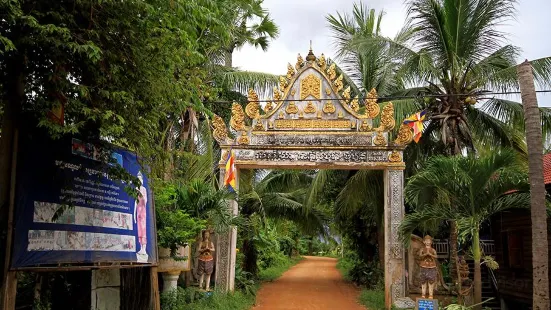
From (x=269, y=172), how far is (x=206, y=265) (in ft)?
28.3

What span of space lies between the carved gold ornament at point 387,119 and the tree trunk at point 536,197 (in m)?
4.38

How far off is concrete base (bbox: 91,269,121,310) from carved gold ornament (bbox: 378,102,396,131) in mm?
7003

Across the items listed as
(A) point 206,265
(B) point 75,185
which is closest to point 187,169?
(A) point 206,265

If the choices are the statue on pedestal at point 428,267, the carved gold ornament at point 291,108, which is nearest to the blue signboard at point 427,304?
the statue on pedestal at point 428,267

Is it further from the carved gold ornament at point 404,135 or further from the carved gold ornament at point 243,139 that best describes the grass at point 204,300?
the carved gold ornament at point 404,135

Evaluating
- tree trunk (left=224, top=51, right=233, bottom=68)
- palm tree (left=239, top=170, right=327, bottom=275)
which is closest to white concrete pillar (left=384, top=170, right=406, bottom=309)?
palm tree (left=239, top=170, right=327, bottom=275)

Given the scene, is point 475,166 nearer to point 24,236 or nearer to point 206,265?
point 206,265

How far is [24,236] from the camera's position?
566 cm

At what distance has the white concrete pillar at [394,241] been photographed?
12.4 metres

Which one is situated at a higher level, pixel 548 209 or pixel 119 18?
pixel 119 18

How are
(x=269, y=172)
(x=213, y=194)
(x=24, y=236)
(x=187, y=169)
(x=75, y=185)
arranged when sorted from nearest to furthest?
(x=24, y=236) → (x=75, y=185) → (x=213, y=194) → (x=187, y=169) → (x=269, y=172)

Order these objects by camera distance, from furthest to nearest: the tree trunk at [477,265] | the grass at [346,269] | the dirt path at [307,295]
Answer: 1. the grass at [346,269]
2. the dirt path at [307,295]
3. the tree trunk at [477,265]

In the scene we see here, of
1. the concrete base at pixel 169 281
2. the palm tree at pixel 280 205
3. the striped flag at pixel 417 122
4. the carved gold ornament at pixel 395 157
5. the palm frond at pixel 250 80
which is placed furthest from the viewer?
the palm tree at pixel 280 205

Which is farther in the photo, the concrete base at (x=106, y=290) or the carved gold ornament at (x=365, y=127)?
the carved gold ornament at (x=365, y=127)
